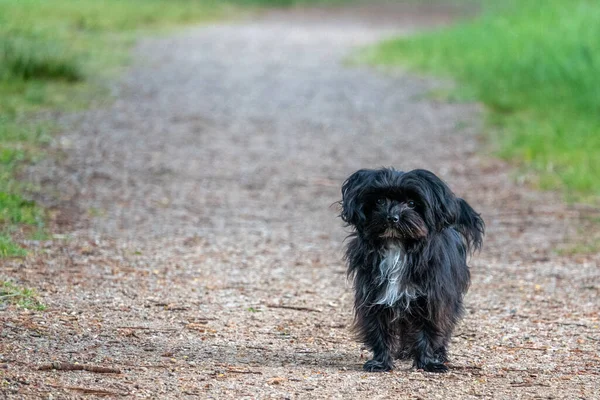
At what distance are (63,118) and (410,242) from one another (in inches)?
340

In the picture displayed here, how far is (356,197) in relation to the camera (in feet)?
16.8

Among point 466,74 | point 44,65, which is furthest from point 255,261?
point 466,74

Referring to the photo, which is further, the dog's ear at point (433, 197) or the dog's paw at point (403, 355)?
the dog's paw at point (403, 355)

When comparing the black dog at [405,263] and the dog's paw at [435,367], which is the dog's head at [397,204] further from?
the dog's paw at [435,367]

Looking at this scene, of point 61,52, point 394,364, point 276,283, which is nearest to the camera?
point 394,364

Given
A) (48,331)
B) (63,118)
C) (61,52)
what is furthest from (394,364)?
(61,52)

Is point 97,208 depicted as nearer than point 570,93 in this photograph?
Yes

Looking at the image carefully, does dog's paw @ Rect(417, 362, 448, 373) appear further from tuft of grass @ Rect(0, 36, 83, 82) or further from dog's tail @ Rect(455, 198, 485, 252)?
tuft of grass @ Rect(0, 36, 83, 82)

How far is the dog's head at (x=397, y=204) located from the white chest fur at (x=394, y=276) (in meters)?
0.09

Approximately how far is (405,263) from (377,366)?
1.82 feet

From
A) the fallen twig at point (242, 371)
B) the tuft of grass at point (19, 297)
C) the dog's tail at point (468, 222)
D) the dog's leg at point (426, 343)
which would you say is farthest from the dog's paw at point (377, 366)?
the tuft of grass at point (19, 297)

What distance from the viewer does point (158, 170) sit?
11086 mm

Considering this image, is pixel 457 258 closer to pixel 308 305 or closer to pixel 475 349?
pixel 475 349

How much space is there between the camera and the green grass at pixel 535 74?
11.8 m
